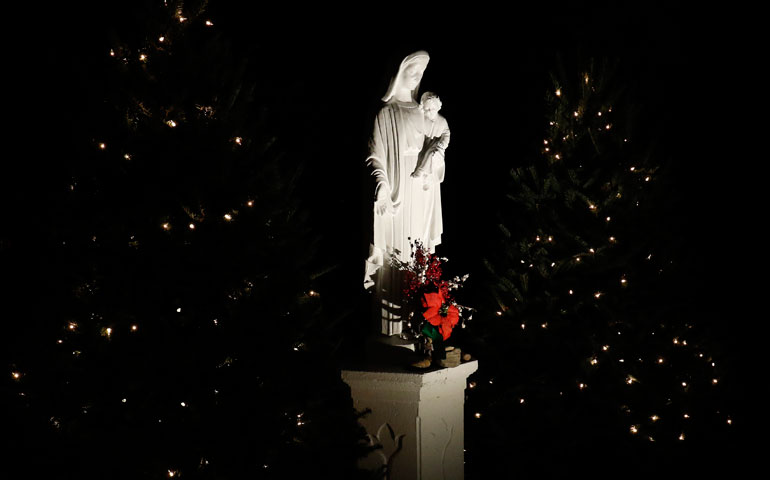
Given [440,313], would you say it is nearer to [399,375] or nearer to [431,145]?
[399,375]

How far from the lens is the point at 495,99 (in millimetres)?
7770

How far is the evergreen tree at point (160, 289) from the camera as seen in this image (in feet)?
12.4

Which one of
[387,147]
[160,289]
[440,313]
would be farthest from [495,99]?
[160,289]

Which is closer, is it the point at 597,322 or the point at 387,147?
the point at 387,147

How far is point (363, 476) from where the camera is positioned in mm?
4324

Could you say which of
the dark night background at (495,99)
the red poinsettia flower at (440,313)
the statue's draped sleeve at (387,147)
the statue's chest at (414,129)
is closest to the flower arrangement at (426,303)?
the red poinsettia flower at (440,313)

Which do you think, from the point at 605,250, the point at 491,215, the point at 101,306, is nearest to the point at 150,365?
the point at 101,306

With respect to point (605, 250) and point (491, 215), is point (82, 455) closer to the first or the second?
point (605, 250)

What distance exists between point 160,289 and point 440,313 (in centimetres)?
148

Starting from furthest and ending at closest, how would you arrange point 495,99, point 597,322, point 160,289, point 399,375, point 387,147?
1. point 495,99
2. point 597,322
3. point 387,147
4. point 399,375
5. point 160,289

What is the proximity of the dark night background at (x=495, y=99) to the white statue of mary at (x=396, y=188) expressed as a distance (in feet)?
7.85

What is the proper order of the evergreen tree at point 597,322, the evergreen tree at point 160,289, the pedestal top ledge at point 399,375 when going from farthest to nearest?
the evergreen tree at point 597,322, the pedestal top ledge at point 399,375, the evergreen tree at point 160,289

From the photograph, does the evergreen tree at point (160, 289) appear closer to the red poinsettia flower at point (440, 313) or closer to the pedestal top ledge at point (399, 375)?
the pedestal top ledge at point (399, 375)

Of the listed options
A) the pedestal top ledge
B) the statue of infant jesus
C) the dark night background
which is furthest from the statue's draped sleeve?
the dark night background
